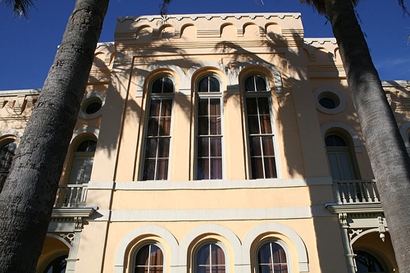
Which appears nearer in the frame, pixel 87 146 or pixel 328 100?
pixel 87 146

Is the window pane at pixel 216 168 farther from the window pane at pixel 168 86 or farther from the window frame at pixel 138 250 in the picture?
the window pane at pixel 168 86

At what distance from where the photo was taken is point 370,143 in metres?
6.53

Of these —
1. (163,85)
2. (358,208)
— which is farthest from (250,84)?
(358,208)

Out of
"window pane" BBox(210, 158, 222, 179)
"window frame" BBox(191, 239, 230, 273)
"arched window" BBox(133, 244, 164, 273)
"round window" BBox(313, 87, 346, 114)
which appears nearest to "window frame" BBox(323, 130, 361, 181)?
"round window" BBox(313, 87, 346, 114)

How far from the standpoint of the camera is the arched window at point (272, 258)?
358 inches

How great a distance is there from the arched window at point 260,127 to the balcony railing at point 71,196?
4927 millimetres

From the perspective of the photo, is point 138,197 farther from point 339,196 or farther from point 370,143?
point 370,143

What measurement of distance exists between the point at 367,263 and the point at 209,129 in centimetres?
628

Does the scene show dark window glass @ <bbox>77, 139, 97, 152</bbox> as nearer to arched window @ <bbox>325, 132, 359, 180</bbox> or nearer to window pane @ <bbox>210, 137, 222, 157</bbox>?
window pane @ <bbox>210, 137, 222, 157</bbox>

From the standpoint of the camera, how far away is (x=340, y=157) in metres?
12.1

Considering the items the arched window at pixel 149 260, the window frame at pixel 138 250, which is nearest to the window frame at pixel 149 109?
the window frame at pixel 138 250

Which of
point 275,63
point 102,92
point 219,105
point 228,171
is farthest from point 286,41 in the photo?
point 102,92

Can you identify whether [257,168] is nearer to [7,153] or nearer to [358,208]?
[358,208]

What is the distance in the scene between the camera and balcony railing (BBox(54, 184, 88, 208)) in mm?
10039
